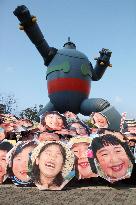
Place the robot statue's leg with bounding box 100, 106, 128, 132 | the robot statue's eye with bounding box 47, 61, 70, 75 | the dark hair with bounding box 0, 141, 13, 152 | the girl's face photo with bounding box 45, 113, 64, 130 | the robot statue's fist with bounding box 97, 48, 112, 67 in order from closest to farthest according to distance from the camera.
Result: the dark hair with bounding box 0, 141, 13, 152, the girl's face photo with bounding box 45, 113, 64, 130, the robot statue's leg with bounding box 100, 106, 128, 132, the robot statue's eye with bounding box 47, 61, 70, 75, the robot statue's fist with bounding box 97, 48, 112, 67

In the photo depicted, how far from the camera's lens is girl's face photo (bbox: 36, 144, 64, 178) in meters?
5.03

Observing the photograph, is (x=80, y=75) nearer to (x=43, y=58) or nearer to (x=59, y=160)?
(x=43, y=58)

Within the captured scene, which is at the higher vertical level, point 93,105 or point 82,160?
point 93,105

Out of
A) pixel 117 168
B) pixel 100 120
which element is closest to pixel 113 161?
pixel 117 168

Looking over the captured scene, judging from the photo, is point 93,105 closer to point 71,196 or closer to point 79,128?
point 79,128

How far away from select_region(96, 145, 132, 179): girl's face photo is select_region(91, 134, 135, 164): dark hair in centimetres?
7

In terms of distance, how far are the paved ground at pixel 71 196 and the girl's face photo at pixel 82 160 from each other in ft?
0.96

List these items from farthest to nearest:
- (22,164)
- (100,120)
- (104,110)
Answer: (104,110) → (100,120) → (22,164)

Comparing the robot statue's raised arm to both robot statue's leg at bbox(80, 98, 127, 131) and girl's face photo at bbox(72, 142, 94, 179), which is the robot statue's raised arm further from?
girl's face photo at bbox(72, 142, 94, 179)

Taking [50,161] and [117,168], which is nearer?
[50,161]

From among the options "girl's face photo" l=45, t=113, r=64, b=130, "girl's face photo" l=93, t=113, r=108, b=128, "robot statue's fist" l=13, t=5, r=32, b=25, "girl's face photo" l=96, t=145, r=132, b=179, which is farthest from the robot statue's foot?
"girl's face photo" l=96, t=145, r=132, b=179

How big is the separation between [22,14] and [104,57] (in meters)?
3.97

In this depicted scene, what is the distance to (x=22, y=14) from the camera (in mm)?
9016

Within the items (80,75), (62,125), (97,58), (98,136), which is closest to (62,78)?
(80,75)
